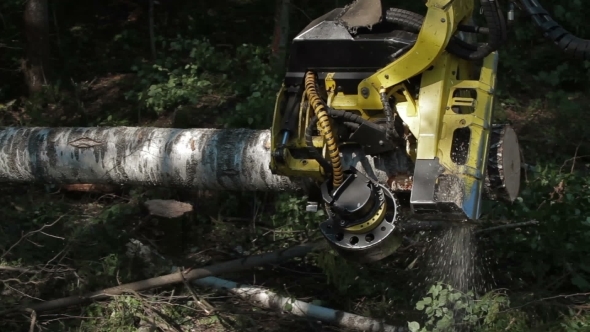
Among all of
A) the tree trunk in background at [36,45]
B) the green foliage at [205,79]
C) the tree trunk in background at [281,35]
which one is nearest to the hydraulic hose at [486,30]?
the green foliage at [205,79]

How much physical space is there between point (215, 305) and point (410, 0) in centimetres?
464

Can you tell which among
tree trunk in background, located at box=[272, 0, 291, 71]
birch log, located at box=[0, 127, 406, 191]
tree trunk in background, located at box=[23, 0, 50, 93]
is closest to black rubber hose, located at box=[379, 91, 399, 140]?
birch log, located at box=[0, 127, 406, 191]

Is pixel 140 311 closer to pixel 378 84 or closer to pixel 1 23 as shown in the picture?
pixel 378 84

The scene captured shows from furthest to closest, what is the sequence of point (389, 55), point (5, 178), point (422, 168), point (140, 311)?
point (5, 178), point (140, 311), point (389, 55), point (422, 168)

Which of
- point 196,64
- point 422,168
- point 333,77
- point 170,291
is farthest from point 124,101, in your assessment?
point 422,168

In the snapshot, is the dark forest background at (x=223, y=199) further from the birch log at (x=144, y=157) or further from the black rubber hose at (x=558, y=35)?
the black rubber hose at (x=558, y=35)

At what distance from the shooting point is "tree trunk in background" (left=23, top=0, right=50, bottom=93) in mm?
9375

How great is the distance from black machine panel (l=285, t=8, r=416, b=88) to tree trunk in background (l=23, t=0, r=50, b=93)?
5.43 meters

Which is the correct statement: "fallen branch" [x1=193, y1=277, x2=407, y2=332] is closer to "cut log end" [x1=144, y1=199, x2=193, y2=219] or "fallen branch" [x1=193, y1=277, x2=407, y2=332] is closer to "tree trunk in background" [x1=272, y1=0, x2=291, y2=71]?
"cut log end" [x1=144, y1=199, x2=193, y2=219]

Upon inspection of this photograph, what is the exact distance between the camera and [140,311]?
546 cm

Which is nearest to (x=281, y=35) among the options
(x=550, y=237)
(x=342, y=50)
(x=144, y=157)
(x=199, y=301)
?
(x=144, y=157)

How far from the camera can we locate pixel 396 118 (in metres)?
4.49

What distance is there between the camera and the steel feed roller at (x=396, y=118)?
4.23 meters

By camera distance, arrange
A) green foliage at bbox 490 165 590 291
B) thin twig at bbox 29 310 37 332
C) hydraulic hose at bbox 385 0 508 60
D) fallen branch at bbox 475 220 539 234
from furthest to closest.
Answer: fallen branch at bbox 475 220 539 234 < green foliage at bbox 490 165 590 291 < thin twig at bbox 29 310 37 332 < hydraulic hose at bbox 385 0 508 60
